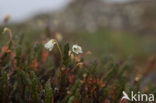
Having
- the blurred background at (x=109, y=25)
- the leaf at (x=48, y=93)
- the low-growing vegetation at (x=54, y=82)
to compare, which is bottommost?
the leaf at (x=48, y=93)

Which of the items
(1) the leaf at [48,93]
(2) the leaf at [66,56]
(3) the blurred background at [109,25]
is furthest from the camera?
(3) the blurred background at [109,25]

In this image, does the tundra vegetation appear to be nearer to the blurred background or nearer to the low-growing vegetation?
the low-growing vegetation

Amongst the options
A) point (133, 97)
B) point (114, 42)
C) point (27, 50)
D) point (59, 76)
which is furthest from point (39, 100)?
point (114, 42)

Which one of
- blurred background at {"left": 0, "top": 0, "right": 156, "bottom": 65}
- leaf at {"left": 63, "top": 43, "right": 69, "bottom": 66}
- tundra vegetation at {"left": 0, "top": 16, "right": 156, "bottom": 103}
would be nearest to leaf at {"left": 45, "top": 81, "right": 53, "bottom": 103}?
tundra vegetation at {"left": 0, "top": 16, "right": 156, "bottom": 103}

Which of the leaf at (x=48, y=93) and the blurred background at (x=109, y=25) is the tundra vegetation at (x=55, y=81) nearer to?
the leaf at (x=48, y=93)

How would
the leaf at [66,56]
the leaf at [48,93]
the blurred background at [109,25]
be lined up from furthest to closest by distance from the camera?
the blurred background at [109,25] → the leaf at [66,56] → the leaf at [48,93]

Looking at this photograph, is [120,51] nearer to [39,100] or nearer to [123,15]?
[123,15]

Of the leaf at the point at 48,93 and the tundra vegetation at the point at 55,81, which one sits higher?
the tundra vegetation at the point at 55,81

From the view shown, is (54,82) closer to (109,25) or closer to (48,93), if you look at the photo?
(48,93)

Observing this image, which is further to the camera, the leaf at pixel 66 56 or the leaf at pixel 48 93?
the leaf at pixel 66 56

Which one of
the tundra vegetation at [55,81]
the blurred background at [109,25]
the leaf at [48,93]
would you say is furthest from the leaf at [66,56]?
the blurred background at [109,25]

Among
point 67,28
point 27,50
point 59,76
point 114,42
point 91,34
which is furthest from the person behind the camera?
point 67,28
